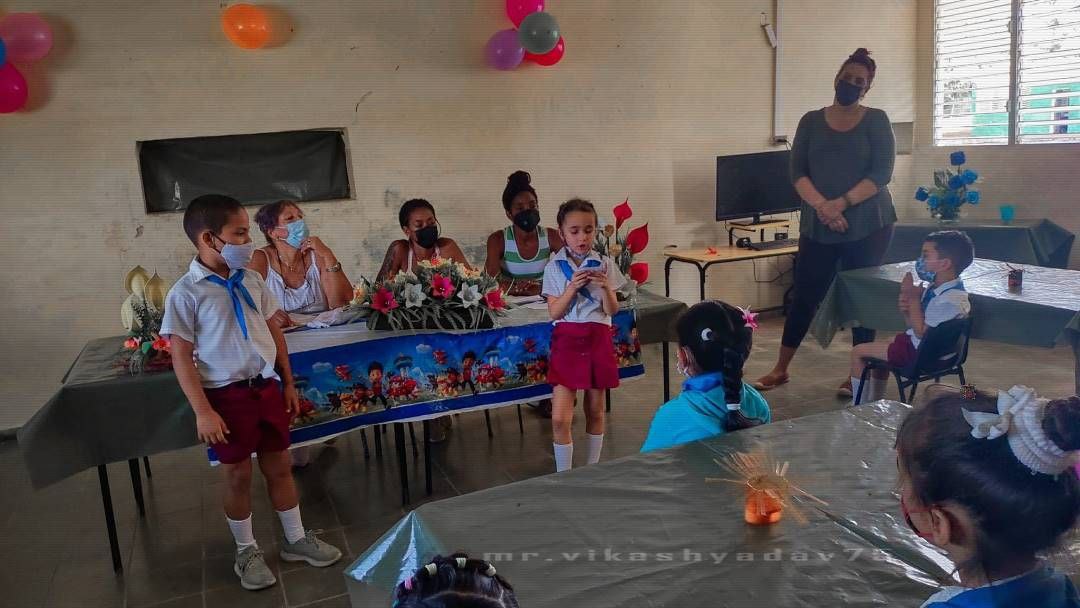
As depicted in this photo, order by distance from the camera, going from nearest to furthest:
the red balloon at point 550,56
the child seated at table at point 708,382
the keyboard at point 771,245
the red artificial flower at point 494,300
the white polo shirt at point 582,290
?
the child seated at table at point 708,382, the white polo shirt at point 582,290, the red artificial flower at point 494,300, the red balloon at point 550,56, the keyboard at point 771,245

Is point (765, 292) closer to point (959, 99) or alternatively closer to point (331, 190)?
point (959, 99)

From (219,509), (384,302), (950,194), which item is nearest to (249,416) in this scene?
(384,302)

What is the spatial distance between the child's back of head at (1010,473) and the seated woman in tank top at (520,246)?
295cm

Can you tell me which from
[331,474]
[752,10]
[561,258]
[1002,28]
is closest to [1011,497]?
[561,258]

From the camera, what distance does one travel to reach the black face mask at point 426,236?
384cm

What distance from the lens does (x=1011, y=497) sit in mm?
1099

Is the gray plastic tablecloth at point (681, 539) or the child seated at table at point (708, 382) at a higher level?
the child seated at table at point (708, 382)


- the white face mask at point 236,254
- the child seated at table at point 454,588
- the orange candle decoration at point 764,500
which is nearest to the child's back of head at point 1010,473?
the orange candle decoration at point 764,500

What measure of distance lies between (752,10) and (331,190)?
364 centimetres

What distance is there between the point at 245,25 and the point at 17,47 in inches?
47.6

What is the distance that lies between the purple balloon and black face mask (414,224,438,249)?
1969mm

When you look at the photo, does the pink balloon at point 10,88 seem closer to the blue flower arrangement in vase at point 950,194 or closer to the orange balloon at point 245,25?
the orange balloon at point 245,25

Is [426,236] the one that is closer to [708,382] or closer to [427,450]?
[427,450]

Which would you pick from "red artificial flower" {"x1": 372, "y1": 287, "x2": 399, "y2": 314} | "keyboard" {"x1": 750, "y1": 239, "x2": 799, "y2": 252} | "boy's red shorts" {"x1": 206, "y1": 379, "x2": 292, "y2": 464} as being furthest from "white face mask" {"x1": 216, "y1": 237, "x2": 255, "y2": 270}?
"keyboard" {"x1": 750, "y1": 239, "x2": 799, "y2": 252}
